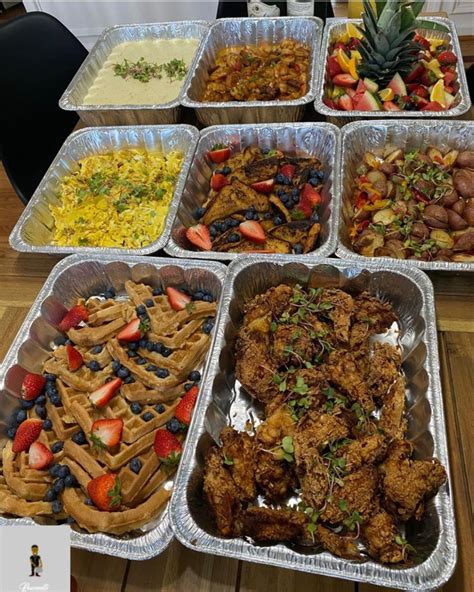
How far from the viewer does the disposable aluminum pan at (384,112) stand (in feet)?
8.45

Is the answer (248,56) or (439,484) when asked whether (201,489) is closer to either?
(439,484)

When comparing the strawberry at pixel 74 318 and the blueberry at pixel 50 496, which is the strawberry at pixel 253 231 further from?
the blueberry at pixel 50 496

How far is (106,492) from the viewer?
1.54 meters

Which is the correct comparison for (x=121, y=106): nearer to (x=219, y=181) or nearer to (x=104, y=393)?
(x=219, y=181)

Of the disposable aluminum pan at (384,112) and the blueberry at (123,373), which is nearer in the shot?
the blueberry at (123,373)

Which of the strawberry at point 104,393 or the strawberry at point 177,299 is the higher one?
the strawberry at point 177,299

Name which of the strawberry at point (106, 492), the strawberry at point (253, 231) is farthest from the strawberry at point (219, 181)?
the strawberry at point (106, 492)

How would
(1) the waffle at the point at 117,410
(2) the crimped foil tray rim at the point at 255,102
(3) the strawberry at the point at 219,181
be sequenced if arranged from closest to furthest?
1. (1) the waffle at the point at 117,410
2. (3) the strawberry at the point at 219,181
3. (2) the crimped foil tray rim at the point at 255,102

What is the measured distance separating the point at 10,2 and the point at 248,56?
5146 millimetres

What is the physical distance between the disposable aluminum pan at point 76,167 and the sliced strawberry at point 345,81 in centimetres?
90

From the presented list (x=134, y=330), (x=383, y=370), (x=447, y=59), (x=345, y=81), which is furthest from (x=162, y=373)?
(x=447, y=59)

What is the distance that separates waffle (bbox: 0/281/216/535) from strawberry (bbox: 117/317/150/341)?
0.02 m

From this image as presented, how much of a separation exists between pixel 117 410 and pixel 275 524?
702mm

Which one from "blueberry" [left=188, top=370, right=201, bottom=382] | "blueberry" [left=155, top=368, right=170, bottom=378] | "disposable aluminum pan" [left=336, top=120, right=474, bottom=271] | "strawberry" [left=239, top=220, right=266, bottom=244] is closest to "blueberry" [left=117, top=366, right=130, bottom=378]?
"blueberry" [left=155, top=368, right=170, bottom=378]
